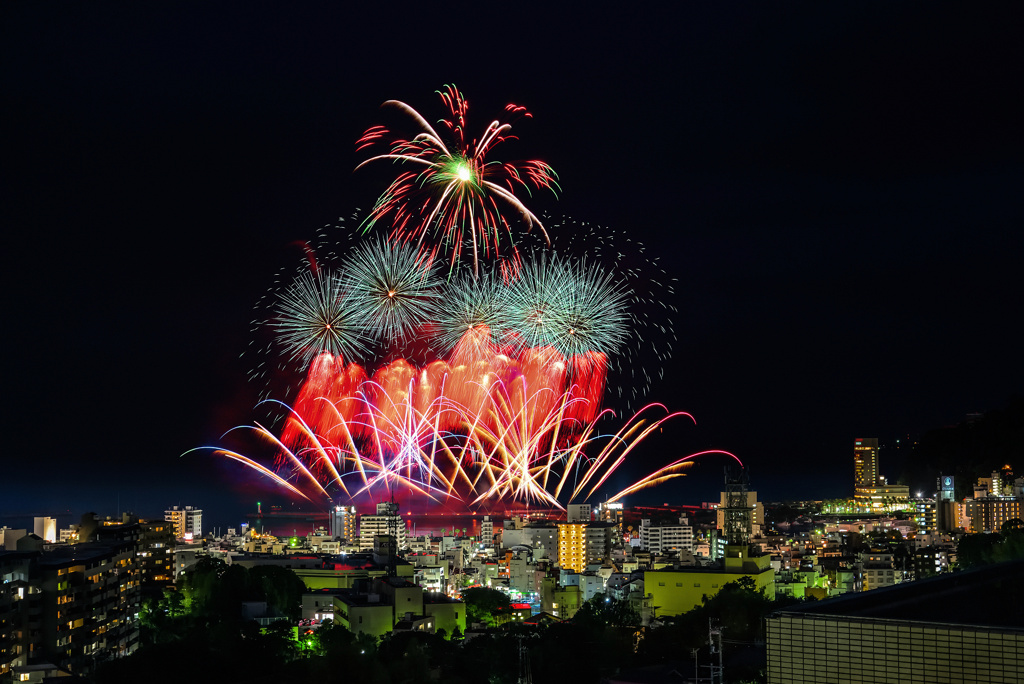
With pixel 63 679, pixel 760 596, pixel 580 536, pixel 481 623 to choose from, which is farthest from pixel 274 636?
pixel 580 536

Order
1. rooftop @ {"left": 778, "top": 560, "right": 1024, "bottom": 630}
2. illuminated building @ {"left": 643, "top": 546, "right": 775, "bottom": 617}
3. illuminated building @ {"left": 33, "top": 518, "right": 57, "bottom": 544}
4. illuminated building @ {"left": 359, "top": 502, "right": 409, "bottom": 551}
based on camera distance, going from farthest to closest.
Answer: illuminated building @ {"left": 359, "top": 502, "right": 409, "bottom": 551}, illuminated building @ {"left": 33, "top": 518, "right": 57, "bottom": 544}, illuminated building @ {"left": 643, "top": 546, "right": 775, "bottom": 617}, rooftop @ {"left": 778, "top": 560, "right": 1024, "bottom": 630}

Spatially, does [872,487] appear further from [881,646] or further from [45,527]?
[881,646]

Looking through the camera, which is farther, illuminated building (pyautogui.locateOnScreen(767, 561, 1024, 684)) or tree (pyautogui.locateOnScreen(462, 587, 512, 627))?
tree (pyautogui.locateOnScreen(462, 587, 512, 627))

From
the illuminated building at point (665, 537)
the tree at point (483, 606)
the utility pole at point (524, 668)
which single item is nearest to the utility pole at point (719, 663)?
the utility pole at point (524, 668)

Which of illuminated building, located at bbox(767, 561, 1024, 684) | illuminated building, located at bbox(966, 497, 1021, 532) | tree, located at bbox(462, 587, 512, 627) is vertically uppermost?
illuminated building, located at bbox(767, 561, 1024, 684)

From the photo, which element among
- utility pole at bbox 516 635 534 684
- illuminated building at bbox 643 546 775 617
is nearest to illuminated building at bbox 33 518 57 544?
illuminated building at bbox 643 546 775 617

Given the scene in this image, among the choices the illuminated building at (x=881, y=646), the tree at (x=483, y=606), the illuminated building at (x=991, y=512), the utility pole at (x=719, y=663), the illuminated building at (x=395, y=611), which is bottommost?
the tree at (x=483, y=606)

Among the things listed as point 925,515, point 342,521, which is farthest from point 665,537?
point 342,521

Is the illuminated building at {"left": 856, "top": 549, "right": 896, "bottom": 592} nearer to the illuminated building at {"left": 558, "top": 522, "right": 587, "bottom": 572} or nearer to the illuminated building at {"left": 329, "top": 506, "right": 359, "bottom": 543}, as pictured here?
the illuminated building at {"left": 558, "top": 522, "right": 587, "bottom": 572}

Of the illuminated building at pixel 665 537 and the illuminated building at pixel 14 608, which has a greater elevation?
the illuminated building at pixel 14 608

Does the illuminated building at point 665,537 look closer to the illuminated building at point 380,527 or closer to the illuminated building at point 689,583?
the illuminated building at point 380,527
